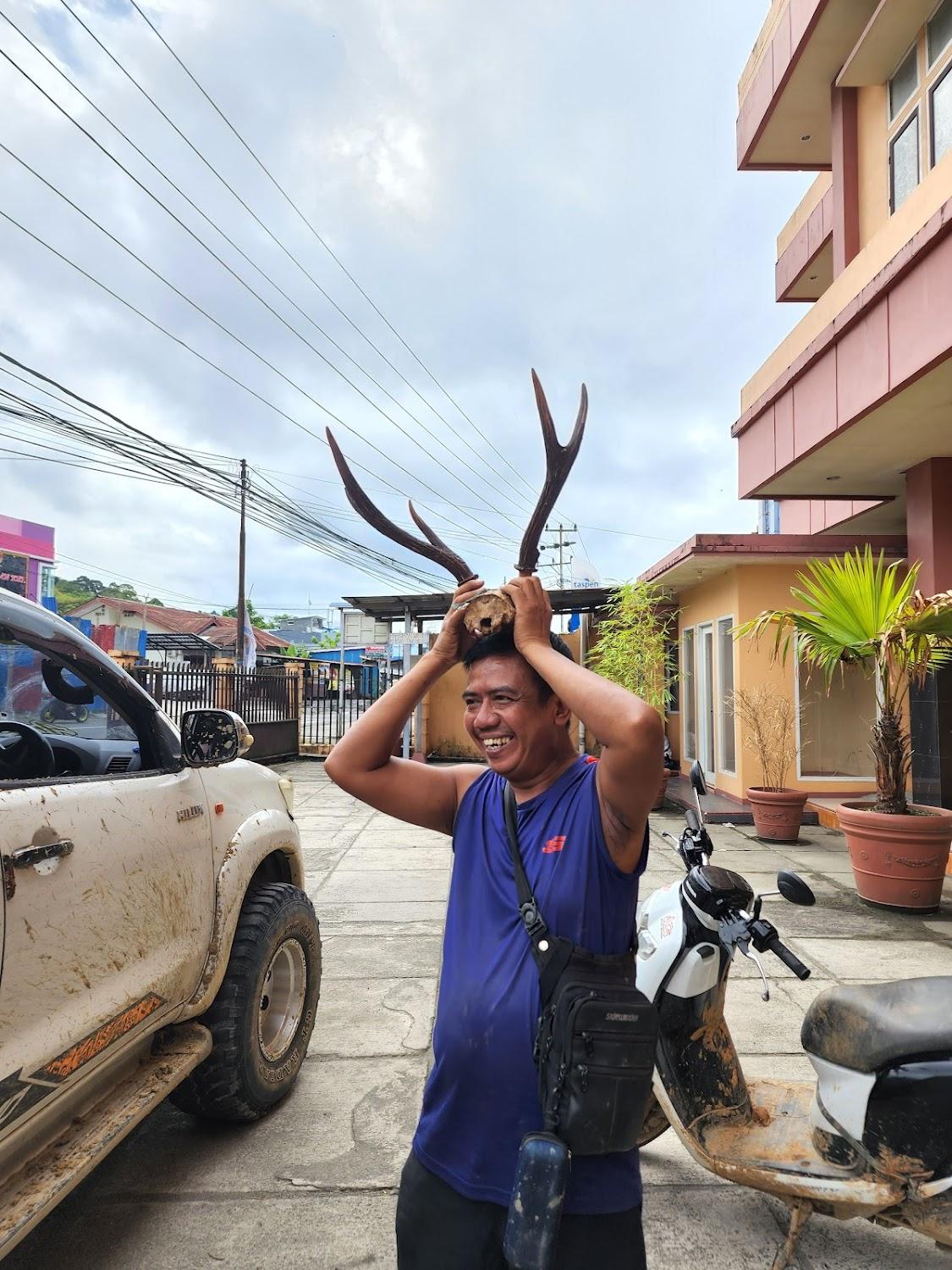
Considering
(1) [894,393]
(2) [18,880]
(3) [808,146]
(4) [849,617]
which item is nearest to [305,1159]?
(2) [18,880]

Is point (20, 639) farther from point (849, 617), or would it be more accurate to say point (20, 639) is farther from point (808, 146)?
point (808, 146)

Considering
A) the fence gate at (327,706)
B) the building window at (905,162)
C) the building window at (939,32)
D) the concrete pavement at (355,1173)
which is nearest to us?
the concrete pavement at (355,1173)

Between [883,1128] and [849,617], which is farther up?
[849,617]

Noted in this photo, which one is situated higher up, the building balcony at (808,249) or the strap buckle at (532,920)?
the building balcony at (808,249)

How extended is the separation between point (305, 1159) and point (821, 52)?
1021 cm

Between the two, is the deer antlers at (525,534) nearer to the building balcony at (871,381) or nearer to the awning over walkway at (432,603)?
the building balcony at (871,381)

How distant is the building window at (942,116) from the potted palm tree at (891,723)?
4.11 m

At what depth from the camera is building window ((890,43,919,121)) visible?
7.58m

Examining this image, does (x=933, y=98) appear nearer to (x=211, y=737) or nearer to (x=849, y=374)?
(x=849, y=374)

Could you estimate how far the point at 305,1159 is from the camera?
9.25ft

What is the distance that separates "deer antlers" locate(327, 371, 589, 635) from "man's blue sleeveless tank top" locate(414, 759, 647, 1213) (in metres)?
0.37

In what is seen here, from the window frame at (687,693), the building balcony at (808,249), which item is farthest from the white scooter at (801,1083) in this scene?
the building balcony at (808,249)

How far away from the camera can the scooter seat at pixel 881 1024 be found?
6.60ft

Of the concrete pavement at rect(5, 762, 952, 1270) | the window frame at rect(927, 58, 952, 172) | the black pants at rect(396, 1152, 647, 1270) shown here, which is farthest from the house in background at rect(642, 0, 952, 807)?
the black pants at rect(396, 1152, 647, 1270)
